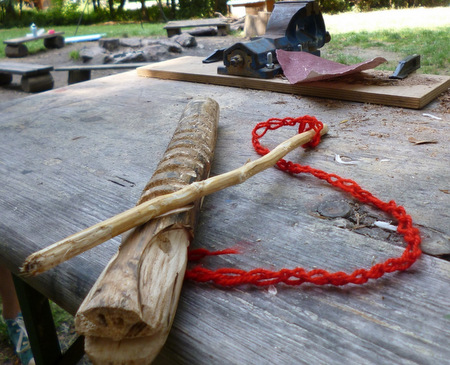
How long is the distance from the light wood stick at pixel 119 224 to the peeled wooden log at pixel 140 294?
20 millimetres

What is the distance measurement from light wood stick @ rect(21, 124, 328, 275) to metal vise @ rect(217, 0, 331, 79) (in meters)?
1.12

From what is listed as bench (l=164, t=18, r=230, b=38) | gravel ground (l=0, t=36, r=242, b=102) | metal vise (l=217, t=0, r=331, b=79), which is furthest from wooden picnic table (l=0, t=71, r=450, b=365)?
bench (l=164, t=18, r=230, b=38)

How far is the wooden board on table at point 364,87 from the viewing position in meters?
1.60

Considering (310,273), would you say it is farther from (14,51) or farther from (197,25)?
(14,51)

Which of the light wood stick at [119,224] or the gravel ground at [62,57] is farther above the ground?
the light wood stick at [119,224]

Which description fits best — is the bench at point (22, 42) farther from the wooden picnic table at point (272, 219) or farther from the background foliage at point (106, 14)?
the wooden picnic table at point (272, 219)

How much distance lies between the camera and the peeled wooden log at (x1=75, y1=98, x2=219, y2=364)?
58cm

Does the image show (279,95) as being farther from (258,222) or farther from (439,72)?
(439,72)

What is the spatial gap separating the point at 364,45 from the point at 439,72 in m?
1.71

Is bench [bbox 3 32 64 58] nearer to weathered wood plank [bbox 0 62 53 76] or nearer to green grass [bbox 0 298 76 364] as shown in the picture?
weathered wood plank [bbox 0 62 53 76]

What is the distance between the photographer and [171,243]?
2.46 feet

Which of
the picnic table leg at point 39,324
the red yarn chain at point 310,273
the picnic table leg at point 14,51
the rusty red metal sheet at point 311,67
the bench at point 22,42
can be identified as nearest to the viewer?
the red yarn chain at point 310,273

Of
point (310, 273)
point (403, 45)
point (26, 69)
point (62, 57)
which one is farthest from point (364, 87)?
point (62, 57)

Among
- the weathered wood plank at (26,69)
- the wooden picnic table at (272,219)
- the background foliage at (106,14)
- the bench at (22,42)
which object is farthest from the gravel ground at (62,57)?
the background foliage at (106,14)
